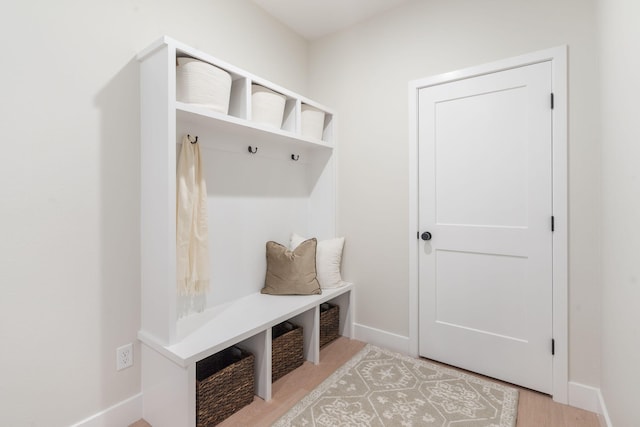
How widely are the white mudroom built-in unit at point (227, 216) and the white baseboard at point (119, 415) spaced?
0.05m

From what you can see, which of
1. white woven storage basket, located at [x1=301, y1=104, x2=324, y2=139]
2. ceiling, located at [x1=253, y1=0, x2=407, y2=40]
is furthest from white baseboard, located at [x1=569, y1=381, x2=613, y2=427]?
ceiling, located at [x1=253, y1=0, x2=407, y2=40]

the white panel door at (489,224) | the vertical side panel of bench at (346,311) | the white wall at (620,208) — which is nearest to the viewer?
the white wall at (620,208)

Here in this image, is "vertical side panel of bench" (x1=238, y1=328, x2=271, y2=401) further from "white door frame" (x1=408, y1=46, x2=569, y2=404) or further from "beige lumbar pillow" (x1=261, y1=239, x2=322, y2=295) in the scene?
"white door frame" (x1=408, y1=46, x2=569, y2=404)

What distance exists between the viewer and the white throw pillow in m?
2.48

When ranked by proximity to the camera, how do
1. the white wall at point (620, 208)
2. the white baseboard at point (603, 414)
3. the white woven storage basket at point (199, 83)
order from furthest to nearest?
the white woven storage basket at point (199, 83) < the white baseboard at point (603, 414) < the white wall at point (620, 208)

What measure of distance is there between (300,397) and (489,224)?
156 centimetres

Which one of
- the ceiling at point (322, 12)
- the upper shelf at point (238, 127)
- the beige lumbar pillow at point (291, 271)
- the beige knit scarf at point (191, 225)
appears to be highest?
the ceiling at point (322, 12)

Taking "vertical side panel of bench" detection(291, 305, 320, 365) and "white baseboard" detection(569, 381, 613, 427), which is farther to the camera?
"vertical side panel of bench" detection(291, 305, 320, 365)

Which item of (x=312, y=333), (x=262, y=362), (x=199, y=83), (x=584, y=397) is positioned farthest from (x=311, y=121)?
(x=584, y=397)

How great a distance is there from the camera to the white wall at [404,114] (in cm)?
173

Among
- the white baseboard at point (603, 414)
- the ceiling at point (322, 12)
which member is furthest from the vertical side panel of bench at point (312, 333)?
the ceiling at point (322, 12)

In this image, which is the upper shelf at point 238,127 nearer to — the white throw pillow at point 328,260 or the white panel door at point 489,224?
the white throw pillow at point 328,260

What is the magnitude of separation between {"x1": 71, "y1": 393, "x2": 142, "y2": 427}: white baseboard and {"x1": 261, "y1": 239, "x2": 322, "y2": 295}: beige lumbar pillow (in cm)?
96

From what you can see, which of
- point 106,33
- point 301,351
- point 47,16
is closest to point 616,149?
point 301,351
